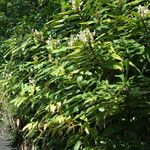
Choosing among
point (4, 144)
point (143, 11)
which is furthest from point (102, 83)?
point (4, 144)

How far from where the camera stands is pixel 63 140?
4.58 m

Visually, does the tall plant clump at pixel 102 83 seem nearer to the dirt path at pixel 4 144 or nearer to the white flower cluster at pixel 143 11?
the white flower cluster at pixel 143 11

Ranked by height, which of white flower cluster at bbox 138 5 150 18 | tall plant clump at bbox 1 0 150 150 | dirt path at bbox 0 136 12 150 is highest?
white flower cluster at bbox 138 5 150 18

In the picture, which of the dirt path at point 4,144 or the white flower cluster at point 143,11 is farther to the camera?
the dirt path at point 4,144

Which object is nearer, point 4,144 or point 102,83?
point 102,83

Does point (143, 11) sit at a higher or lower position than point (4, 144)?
higher

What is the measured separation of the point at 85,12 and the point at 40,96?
946mm

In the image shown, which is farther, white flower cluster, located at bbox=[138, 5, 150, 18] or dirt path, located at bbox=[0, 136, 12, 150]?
dirt path, located at bbox=[0, 136, 12, 150]

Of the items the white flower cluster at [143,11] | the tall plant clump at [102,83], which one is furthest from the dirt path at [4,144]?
the white flower cluster at [143,11]

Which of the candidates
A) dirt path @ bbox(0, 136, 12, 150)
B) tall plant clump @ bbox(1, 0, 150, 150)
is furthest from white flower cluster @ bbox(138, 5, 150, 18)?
dirt path @ bbox(0, 136, 12, 150)

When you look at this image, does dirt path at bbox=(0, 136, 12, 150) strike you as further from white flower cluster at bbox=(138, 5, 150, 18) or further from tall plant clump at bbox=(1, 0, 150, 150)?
white flower cluster at bbox=(138, 5, 150, 18)

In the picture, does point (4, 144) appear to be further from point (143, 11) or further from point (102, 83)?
point (143, 11)

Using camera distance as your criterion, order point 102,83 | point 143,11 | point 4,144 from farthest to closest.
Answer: point 4,144
point 102,83
point 143,11

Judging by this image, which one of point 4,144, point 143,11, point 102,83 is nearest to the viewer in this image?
point 143,11
